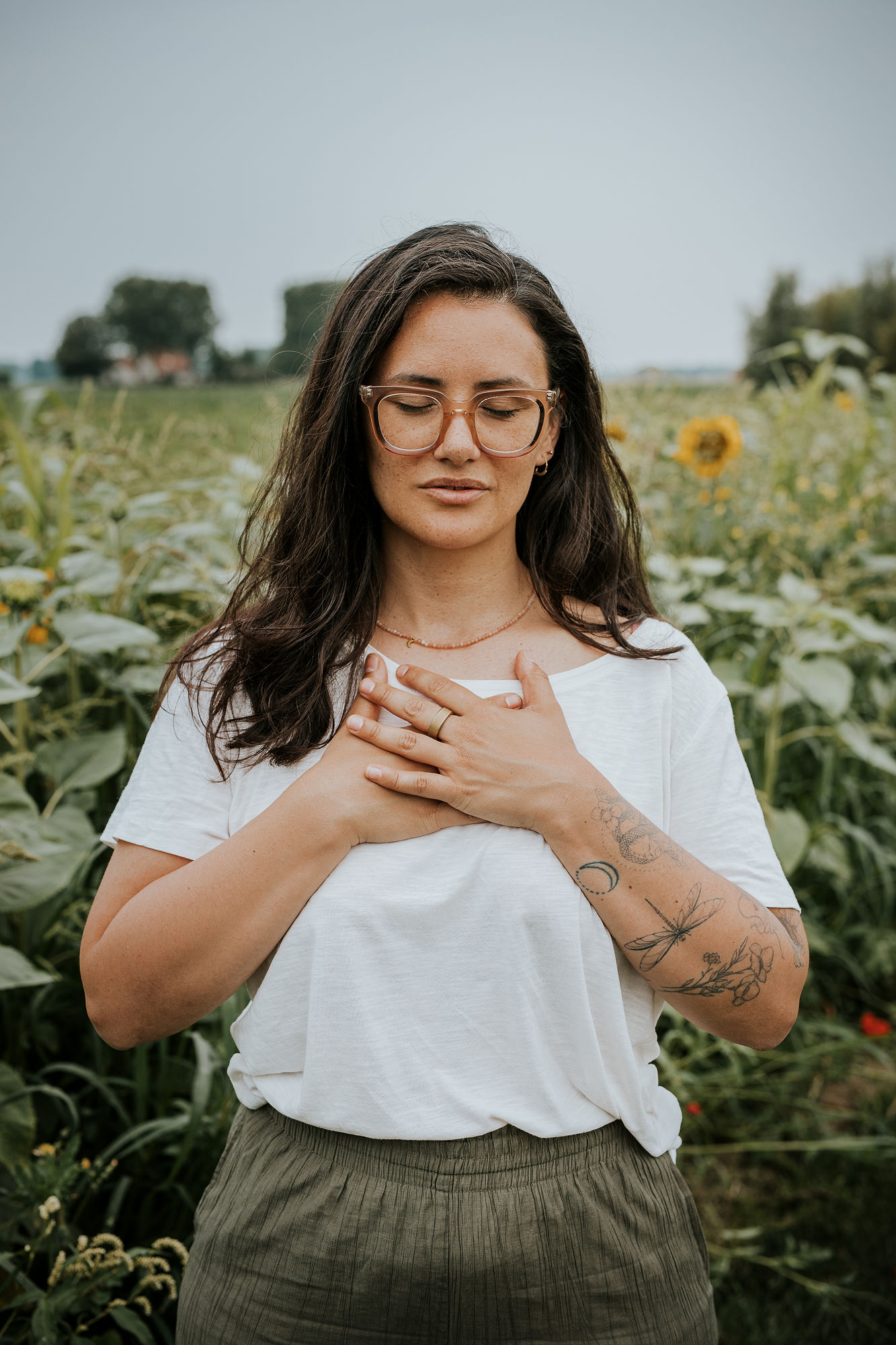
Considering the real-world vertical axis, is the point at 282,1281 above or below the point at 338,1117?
below

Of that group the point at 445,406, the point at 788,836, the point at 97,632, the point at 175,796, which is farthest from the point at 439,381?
the point at 788,836

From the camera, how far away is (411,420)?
3.71ft

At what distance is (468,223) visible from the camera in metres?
1.27

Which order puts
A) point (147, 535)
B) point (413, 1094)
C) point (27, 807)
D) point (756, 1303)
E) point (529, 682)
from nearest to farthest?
point (413, 1094), point (529, 682), point (27, 807), point (756, 1303), point (147, 535)

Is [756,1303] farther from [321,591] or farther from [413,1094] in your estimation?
→ [321,591]

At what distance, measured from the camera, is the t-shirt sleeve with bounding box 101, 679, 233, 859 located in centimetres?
109

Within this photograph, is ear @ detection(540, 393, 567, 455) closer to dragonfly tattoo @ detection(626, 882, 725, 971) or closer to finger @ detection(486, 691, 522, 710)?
finger @ detection(486, 691, 522, 710)

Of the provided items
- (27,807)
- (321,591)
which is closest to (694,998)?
(321,591)

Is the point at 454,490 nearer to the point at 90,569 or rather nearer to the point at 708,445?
the point at 90,569

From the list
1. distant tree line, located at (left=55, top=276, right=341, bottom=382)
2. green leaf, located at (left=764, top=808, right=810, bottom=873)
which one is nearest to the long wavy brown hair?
green leaf, located at (left=764, top=808, right=810, bottom=873)

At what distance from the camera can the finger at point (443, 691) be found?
113cm

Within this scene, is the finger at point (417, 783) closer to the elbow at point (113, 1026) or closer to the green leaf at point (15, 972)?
the elbow at point (113, 1026)

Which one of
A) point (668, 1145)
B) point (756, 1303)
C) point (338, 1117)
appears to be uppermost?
point (338, 1117)

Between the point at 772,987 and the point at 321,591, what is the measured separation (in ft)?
2.39
